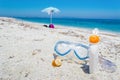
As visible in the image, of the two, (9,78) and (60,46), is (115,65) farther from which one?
(9,78)

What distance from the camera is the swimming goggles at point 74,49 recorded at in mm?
3912

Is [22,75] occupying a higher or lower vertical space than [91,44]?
lower

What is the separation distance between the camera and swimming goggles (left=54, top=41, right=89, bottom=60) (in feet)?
12.8

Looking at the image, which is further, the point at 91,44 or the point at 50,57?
the point at 50,57

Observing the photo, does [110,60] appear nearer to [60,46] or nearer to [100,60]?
[100,60]

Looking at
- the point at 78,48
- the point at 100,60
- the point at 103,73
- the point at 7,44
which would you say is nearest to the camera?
the point at 103,73

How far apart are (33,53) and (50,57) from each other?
0.46 meters

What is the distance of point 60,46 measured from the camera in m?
4.18

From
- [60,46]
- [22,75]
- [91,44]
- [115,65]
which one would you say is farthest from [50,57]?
[115,65]

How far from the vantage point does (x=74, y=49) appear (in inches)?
157

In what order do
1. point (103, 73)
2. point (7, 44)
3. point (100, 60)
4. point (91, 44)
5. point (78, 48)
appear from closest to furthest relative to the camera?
point (91, 44), point (103, 73), point (78, 48), point (100, 60), point (7, 44)

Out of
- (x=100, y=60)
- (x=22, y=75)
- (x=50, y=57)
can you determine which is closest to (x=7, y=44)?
(x=50, y=57)

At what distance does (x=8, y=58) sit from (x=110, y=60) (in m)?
2.50

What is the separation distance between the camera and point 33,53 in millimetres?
4336
